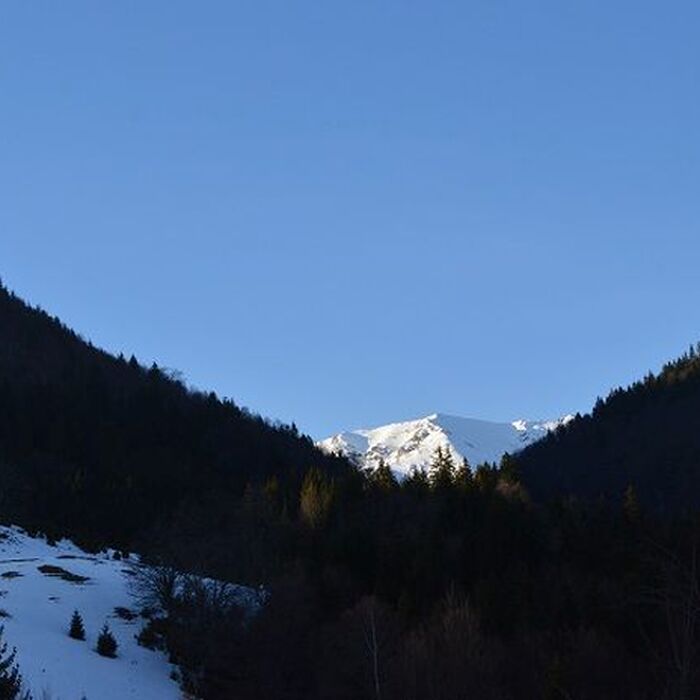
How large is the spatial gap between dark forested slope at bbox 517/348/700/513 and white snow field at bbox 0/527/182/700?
258ft

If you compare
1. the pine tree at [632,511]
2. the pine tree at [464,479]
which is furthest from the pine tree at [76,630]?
the pine tree at [632,511]

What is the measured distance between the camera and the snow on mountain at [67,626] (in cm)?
4356

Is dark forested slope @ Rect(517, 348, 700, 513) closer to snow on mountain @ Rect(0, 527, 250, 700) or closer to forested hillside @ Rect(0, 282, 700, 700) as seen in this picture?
forested hillside @ Rect(0, 282, 700, 700)

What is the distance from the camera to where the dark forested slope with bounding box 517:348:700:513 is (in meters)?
148

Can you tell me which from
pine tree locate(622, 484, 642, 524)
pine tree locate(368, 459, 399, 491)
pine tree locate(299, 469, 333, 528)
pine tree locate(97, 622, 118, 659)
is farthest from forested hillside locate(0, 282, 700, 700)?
pine tree locate(97, 622, 118, 659)

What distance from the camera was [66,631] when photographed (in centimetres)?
5128

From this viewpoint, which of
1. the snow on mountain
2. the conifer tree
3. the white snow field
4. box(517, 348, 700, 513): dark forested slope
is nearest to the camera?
the white snow field

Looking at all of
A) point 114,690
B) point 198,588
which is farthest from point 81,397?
point 114,690

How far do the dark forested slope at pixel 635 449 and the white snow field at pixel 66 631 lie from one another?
78691 millimetres

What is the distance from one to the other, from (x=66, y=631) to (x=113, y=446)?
3341 inches

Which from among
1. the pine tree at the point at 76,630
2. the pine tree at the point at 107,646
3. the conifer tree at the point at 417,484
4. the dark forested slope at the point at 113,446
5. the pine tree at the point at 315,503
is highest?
the dark forested slope at the point at 113,446

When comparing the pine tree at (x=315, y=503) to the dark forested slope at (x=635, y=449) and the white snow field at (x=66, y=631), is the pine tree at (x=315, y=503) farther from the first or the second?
the dark forested slope at (x=635, y=449)

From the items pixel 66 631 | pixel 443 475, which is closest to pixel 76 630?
pixel 66 631

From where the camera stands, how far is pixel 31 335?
196 metres
